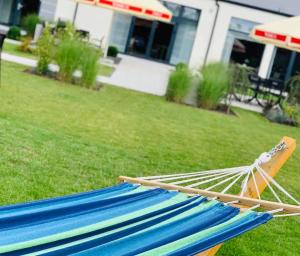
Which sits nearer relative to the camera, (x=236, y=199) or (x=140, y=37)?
(x=236, y=199)

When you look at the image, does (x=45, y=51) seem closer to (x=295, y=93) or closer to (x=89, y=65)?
(x=89, y=65)

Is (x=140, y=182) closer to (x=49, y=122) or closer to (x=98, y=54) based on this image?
(x=49, y=122)

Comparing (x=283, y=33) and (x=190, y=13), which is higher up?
(x=190, y=13)

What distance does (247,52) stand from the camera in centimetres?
2667

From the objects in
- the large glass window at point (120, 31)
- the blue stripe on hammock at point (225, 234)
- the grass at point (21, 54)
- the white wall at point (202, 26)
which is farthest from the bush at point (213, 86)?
the large glass window at point (120, 31)

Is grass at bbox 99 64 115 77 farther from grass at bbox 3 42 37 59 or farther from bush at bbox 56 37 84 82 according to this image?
bush at bbox 56 37 84 82

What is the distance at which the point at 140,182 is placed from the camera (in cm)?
401

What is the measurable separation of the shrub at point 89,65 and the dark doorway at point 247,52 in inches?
554

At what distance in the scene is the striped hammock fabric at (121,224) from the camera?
296 cm

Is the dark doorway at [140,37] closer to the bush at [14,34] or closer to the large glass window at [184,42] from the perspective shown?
the large glass window at [184,42]

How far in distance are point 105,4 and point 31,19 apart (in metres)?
7.24

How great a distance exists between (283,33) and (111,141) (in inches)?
165

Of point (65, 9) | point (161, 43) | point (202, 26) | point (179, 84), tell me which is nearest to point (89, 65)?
point (179, 84)

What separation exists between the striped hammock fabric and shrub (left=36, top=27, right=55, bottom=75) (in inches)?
389
